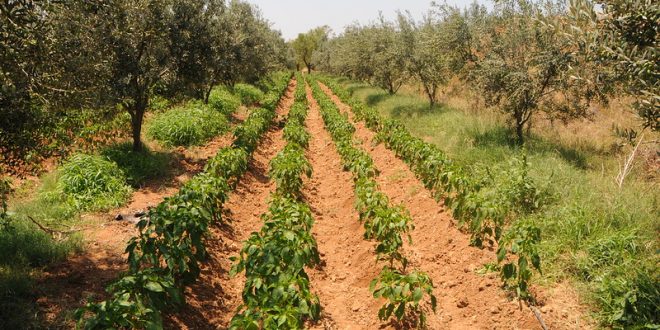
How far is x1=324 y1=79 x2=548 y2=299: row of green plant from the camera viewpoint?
5.76 meters

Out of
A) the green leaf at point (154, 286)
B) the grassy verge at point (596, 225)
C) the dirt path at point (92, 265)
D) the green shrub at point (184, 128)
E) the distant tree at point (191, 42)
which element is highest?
the distant tree at point (191, 42)

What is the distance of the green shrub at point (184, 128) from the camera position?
14.6 metres

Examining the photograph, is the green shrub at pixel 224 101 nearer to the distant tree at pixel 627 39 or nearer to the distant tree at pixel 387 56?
the distant tree at pixel 387 56

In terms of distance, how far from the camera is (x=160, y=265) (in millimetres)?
6305

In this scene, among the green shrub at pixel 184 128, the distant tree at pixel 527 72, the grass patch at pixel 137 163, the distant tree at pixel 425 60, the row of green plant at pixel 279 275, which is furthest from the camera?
the distant tree at pixel 425 60

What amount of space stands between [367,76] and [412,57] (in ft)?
48.7

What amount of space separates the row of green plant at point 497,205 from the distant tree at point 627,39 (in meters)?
2.35

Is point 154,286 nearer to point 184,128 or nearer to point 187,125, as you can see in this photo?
point 184,128

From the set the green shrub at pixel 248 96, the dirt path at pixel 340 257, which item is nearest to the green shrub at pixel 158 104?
the green shrub at pixel 248 96

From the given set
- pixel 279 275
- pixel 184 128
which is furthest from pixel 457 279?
pixel 184 128

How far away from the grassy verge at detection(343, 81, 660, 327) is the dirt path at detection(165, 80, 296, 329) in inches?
197

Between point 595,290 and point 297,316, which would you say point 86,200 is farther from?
point 595,290

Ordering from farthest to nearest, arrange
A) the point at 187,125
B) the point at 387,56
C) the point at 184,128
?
1. the point at 387,56
2. the point at 187,125
3. the point at 184,128

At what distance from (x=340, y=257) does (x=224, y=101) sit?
17.3 m
